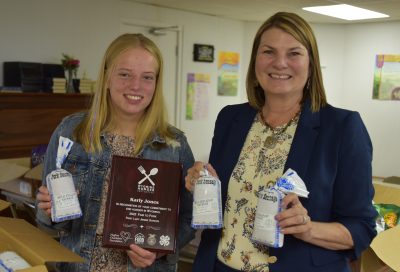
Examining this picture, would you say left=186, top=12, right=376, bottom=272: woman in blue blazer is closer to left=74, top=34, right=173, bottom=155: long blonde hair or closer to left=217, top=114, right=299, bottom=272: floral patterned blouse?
left=217, top=114, right=299, bottom=272: floral patterned blouse

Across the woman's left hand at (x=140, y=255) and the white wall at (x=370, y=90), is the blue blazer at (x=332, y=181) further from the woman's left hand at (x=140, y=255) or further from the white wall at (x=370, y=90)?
the white wall at (x=370, y=90)

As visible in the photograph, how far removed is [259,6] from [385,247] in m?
4.73

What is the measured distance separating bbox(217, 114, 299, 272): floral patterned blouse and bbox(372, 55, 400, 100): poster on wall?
6.19m

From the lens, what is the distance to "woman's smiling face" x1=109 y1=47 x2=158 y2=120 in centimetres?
161

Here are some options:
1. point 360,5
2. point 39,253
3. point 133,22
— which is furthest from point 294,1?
point 39,253

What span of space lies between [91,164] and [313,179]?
2.48 ft

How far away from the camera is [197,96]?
7.14m

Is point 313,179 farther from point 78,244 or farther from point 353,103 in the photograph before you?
point 353,103

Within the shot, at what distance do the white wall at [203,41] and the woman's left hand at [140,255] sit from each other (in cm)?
414

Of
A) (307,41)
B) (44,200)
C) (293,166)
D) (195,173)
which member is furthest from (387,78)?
(44,200)

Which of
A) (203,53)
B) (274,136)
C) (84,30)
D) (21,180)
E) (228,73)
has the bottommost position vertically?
(21,180)

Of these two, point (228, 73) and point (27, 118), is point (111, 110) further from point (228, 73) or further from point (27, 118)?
point (228, 73)

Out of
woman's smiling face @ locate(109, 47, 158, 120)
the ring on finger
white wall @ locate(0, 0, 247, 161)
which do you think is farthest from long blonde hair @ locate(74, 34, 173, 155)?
white wall @ locate(0, 0, 247, 161)

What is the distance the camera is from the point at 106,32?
5.84m
